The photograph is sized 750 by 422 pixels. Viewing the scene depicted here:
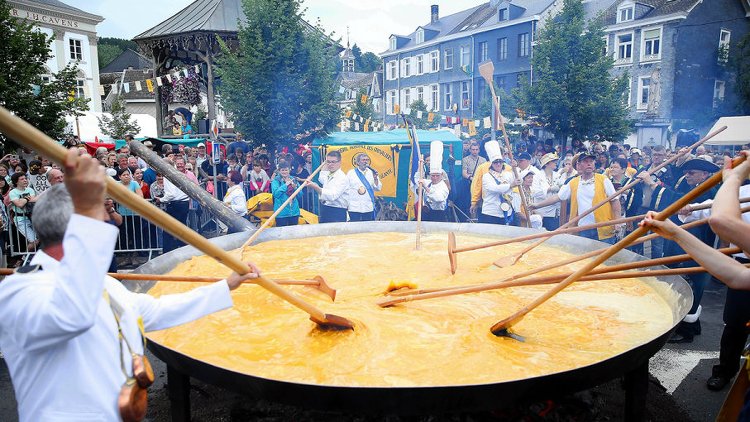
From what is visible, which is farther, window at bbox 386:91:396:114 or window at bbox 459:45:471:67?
window at bbox 386:91:396:114

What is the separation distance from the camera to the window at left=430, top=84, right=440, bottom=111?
4475 centimetres

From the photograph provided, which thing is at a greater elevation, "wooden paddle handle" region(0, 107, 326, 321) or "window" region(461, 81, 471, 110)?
"window" region(461, 81, 471, 110)

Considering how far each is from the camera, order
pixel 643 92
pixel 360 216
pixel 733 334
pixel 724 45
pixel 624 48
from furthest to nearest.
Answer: pixel 624 48 < pixel 643 92 < pixel 724 45 < pixel 360 216 < pixel 733 334

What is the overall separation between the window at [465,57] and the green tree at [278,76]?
28854mm

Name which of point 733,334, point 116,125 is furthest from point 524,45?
point 733,334

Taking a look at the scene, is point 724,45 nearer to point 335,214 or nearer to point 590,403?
point 335,214

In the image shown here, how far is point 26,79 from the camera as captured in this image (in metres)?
11.4

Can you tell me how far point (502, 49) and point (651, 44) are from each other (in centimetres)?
994

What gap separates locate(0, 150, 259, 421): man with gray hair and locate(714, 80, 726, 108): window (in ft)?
121

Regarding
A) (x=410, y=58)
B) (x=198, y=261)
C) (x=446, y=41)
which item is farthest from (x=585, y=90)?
(x=410, y=58)

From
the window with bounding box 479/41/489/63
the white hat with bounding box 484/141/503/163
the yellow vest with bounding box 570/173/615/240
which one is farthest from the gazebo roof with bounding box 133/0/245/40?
the window with bounding box 479/41/489/63

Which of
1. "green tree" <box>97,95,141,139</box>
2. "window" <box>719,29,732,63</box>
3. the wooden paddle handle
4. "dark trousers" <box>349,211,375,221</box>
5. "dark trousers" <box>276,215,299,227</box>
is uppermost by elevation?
"window" <box>719,29,732,63</box>

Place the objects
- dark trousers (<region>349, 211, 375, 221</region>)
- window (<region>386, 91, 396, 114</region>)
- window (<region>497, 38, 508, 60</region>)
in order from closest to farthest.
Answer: dark trousers (<region>349, 211, 375, 221</region>) < window (<region>497, 38, 508, 60</region>) < window (<region>386, 91, 396, 114</region>)

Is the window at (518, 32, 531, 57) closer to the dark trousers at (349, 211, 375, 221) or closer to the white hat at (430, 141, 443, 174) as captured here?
the white hat at (430, 141, 443, 174)
